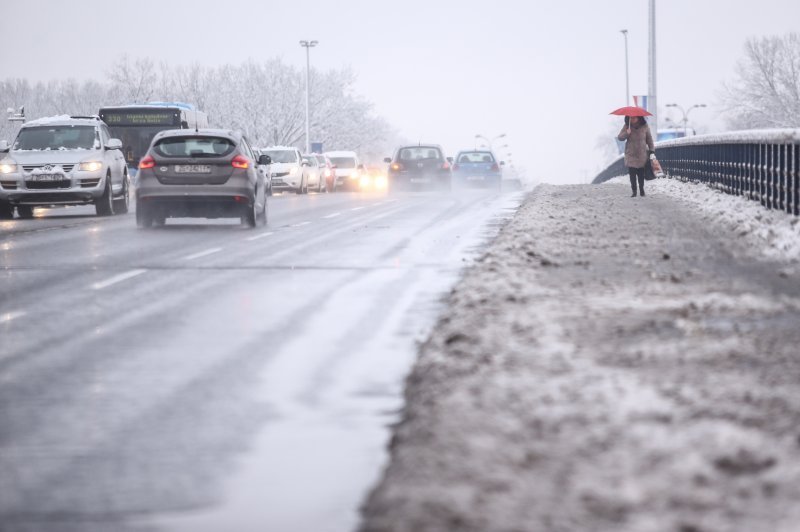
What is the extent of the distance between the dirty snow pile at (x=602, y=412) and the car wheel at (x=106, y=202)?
59.2 feet

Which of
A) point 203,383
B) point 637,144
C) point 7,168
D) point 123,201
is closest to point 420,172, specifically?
point 123,201

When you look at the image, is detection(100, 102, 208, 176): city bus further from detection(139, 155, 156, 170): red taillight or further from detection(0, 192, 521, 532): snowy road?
detection(0, 192, 521, 532): snowy road

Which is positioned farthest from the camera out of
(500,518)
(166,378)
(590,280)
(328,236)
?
(328,236)

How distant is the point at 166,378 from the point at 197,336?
1651 millimetres

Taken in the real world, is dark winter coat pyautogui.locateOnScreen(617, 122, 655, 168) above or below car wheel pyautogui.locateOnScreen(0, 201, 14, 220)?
above

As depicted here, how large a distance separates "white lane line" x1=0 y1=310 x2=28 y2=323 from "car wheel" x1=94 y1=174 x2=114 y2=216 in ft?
57.2

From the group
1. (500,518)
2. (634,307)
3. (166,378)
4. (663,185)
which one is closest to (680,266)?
(634,307)

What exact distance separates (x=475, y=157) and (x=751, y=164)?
96.8 ft

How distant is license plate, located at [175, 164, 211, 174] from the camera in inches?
873

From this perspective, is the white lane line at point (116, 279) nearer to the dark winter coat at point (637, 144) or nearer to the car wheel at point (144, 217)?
the car wheel at point (144, 217)

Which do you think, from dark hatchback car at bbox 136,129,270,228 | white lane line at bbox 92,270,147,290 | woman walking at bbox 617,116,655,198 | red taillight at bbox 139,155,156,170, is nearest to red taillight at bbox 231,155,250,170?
dark hatchback car at bbox 136,129,270,228

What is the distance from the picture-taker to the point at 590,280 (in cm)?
1090

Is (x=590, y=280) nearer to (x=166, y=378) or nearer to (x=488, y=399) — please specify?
(x=166, y=378)

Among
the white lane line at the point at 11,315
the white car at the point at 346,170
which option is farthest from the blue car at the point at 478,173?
the white lane line at the point at 11,315
